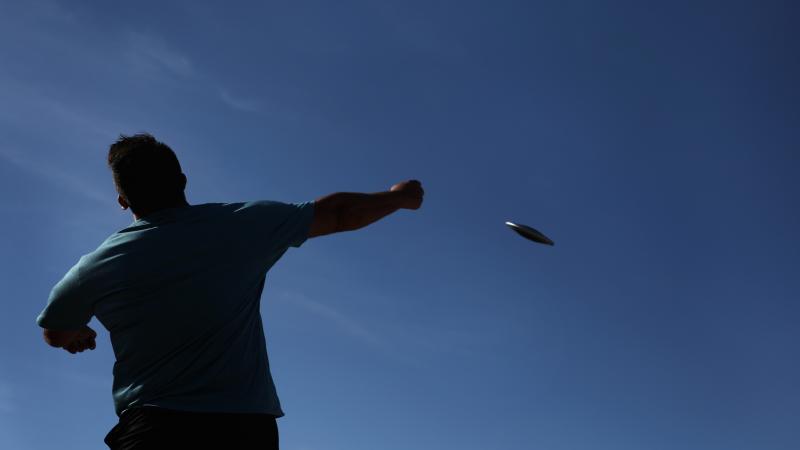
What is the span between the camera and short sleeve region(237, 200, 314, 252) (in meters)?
5.30

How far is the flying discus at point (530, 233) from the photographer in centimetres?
895

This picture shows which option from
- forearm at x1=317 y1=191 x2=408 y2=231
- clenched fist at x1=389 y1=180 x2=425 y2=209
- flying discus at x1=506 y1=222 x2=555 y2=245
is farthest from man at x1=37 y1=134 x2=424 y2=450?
flying discus at x1=506 y1=222 x2=555 y2=245

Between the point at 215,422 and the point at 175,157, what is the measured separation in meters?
1.88

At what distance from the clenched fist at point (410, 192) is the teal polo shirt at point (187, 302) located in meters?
1.06

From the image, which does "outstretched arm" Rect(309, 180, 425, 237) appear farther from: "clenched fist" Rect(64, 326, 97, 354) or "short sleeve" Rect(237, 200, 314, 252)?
"clenched fist" Rect(64, 326, 97, 354)

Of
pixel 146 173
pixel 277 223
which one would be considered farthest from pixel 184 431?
pixel 146 173

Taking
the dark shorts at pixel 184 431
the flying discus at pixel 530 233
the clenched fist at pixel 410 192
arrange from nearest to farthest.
A: the dark shorts at pixel 184 431
the clenched fist at pixel 410 192
the flying discus at pixel 530 233

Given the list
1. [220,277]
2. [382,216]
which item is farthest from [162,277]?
[382,216]

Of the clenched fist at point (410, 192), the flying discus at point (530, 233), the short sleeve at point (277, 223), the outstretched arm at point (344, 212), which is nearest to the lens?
the short sleeve at point (277, 223)

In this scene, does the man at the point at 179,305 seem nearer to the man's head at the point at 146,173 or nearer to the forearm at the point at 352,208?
the man's head at the point at 146,173

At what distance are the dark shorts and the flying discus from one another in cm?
482

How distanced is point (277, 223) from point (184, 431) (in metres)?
1.50

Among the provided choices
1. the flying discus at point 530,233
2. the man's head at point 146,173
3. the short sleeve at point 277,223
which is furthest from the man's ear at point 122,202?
the flying discus at point 530,233

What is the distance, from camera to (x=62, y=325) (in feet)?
18.1
